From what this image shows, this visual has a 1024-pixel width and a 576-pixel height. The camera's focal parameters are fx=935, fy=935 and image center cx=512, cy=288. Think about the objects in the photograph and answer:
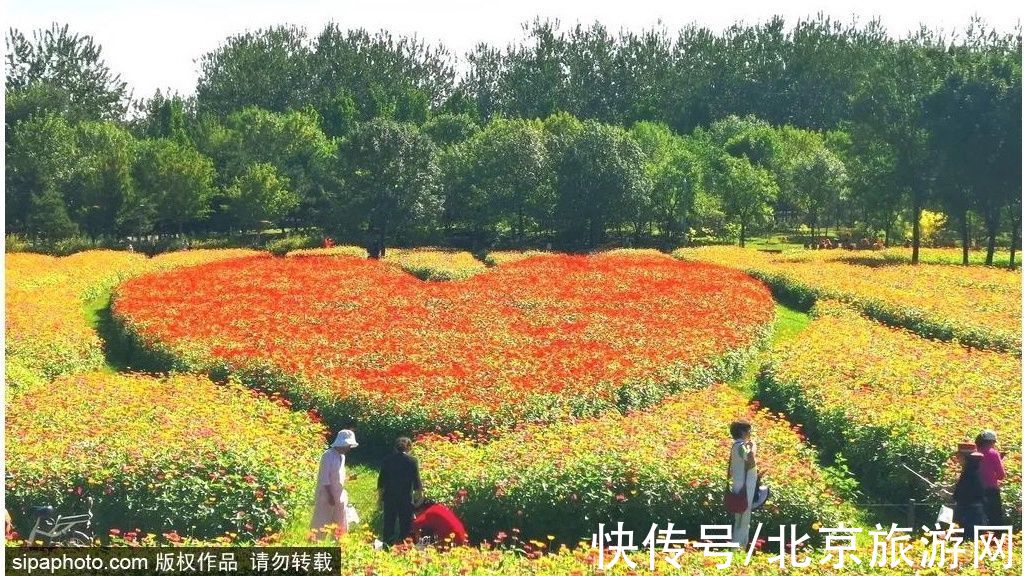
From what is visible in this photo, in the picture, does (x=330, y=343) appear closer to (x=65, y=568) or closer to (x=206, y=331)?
(x=206, y=331)

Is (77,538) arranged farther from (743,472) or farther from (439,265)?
(439,265)

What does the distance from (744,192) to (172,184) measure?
2821 cm

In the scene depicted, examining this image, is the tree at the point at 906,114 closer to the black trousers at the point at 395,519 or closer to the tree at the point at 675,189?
the tree at the point at 675,189

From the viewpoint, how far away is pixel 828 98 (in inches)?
3374

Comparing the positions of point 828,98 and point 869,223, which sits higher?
point 828,98

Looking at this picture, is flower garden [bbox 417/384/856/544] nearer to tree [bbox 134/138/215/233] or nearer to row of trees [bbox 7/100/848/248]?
row of trees [bbox 7/100/848/248]

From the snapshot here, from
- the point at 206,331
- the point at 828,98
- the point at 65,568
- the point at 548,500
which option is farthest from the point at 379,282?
the point at 828,98

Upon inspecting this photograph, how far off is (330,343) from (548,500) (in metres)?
8.46

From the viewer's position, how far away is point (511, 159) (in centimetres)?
4628

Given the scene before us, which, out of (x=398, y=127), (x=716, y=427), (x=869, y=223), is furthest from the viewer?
(x=869, y=223)

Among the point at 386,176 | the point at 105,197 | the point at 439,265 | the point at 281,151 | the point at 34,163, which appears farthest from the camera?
the point at 281,151

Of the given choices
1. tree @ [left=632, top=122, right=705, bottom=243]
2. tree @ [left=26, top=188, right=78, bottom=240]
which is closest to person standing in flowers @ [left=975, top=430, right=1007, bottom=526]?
tree @ [left=632, top=122, right=705, bottom=243]

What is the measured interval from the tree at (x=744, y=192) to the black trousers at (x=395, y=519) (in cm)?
3869

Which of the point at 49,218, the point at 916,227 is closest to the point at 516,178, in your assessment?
the point at 916,227
